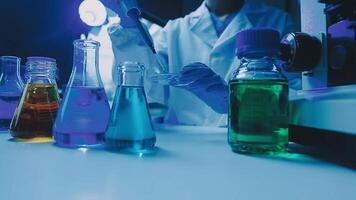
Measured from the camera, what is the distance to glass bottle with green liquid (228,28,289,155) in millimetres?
391

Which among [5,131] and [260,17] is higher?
[260,17]

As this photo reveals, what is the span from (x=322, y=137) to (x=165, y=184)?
0.23 metres

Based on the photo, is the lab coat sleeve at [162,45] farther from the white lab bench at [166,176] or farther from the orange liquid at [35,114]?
the white lab bench at [166,176]

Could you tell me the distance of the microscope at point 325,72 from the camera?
0.35 metres

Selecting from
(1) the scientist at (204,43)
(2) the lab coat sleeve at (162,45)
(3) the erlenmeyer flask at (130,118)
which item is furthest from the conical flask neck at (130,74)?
(2) the lab coat sleeve at (162,45)

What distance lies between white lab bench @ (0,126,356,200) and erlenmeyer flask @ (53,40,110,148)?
0.02 m

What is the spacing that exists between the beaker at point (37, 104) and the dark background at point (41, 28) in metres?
0.49

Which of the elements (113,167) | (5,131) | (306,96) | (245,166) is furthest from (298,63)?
(5,131)

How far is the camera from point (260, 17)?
1.37 metres

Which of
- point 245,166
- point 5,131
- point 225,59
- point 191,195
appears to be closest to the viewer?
point 191,195

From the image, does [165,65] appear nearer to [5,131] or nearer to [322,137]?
[5,131]

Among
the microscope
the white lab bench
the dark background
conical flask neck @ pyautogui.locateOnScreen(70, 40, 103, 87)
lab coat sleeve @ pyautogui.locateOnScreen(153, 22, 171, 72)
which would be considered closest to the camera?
the white lab bench

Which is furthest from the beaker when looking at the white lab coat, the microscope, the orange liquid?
the white lab coat

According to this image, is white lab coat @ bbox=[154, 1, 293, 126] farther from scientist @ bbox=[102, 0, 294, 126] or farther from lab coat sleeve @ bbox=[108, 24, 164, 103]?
lab coat sleeve @ bbox=[108, 24, 164, 103]
